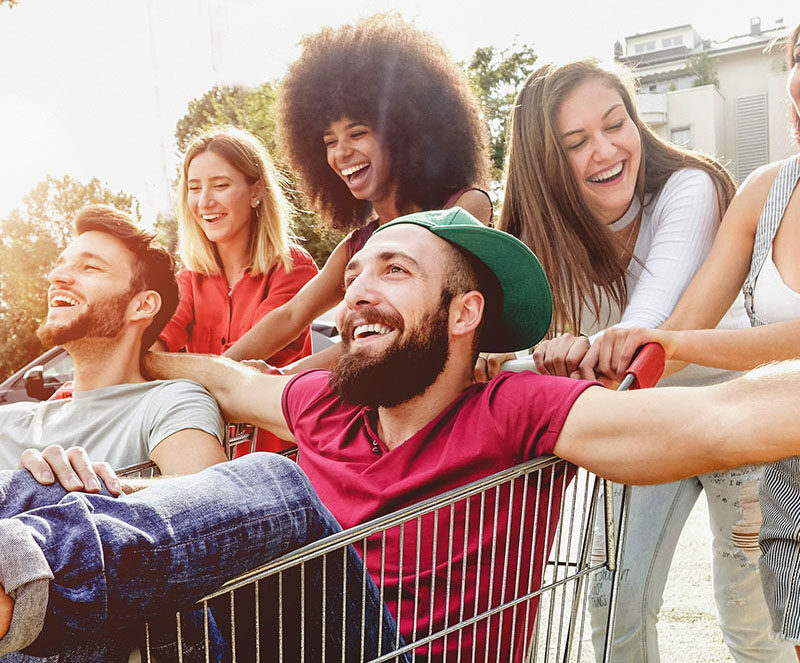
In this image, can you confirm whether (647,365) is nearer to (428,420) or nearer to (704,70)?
(428,420)

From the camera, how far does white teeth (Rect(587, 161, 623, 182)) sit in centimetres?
279

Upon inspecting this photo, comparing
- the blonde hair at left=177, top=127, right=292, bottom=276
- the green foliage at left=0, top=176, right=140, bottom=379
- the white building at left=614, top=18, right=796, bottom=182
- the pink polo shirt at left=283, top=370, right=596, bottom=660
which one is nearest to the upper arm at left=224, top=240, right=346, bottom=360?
the blonde hair at left=177, top=127, right=292, bottom=276

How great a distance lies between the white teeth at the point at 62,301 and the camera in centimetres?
297

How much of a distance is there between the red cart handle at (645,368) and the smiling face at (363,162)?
148 cm

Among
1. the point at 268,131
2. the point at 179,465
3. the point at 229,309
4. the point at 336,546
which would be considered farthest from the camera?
the point at 268,131

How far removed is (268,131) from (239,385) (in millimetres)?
12540

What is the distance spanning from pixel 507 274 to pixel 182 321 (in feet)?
5.79

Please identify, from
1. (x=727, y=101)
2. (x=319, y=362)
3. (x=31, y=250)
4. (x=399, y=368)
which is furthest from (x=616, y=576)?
(x=727, y=101)

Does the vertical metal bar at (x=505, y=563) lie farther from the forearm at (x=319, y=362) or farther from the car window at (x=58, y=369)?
the car window at (x=58, y=369)

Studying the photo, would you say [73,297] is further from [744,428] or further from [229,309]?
[744,428]

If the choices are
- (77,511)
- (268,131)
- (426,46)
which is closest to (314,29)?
(426,46)

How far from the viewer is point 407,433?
225 cm

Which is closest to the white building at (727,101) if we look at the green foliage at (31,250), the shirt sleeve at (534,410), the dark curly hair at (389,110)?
the green foliage at (31,250)

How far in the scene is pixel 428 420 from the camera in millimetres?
2258
